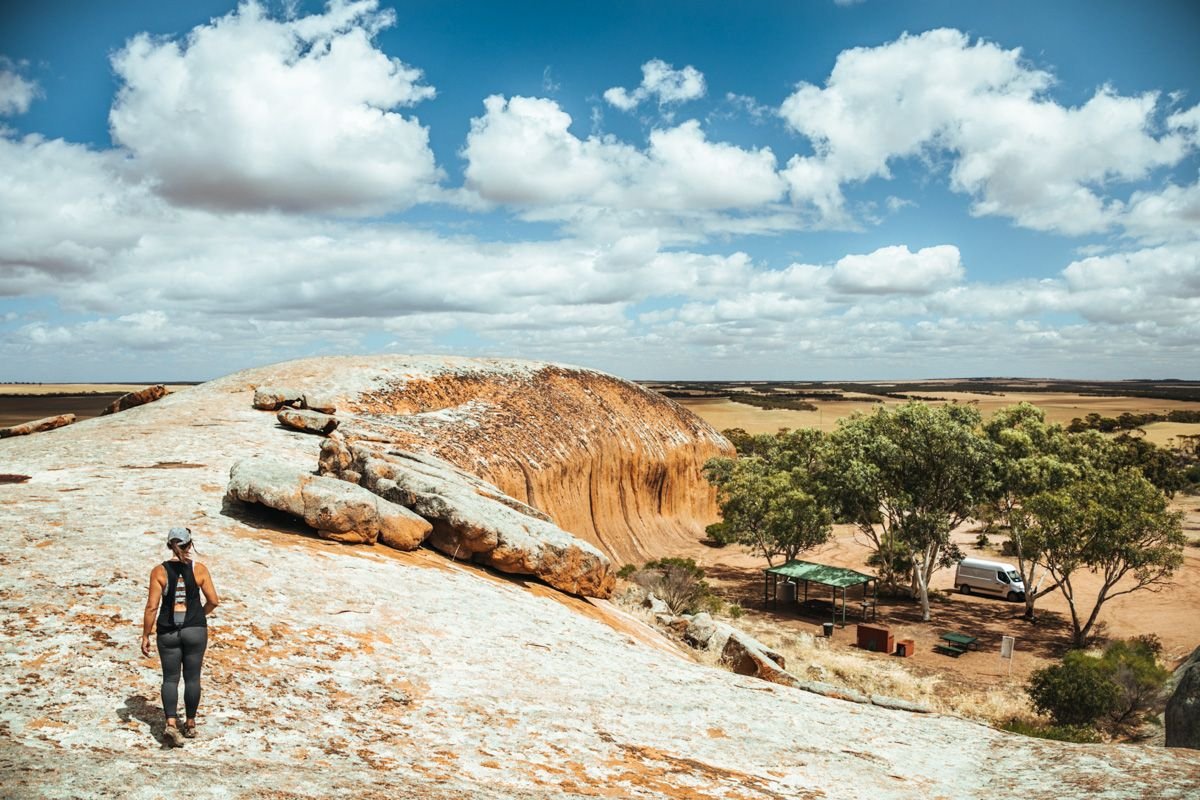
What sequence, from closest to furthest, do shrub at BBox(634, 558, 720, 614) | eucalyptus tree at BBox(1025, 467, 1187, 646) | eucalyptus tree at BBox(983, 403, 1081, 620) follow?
shrub at BBox(634, 558, 720, 614) → eucalyptus tree at BBox(1025, 467, 1187, 646) → eucalyptus tree at BBox(983, 403, 1081, 620)

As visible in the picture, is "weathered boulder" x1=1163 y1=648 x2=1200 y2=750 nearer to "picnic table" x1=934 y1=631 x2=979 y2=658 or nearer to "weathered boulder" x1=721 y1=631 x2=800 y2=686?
"weathered boulder" x1=721 y1=631 x2=800 y2=686

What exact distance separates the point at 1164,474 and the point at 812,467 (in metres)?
36.2

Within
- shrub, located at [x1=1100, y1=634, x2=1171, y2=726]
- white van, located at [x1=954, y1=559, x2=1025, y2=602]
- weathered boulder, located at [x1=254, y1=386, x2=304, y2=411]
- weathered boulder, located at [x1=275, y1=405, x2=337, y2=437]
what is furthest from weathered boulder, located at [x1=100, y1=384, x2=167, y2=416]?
white van, located at [x1=954, y1=559, x2=1025, y2=602]

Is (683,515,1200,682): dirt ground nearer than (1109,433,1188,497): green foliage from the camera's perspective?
Yes

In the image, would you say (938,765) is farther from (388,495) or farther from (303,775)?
(388,495)

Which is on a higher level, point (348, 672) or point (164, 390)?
point (164, 390)

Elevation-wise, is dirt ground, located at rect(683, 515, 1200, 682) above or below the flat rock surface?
below

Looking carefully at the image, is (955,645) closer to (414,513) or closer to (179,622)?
(414,513)

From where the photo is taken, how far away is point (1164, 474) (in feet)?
191

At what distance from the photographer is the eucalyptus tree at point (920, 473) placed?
32562mm

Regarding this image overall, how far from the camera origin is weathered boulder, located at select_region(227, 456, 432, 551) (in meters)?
13.5

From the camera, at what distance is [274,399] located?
24.3 metres

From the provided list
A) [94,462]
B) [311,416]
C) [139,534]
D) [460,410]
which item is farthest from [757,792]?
[460,410]

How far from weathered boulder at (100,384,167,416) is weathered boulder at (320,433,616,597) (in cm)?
1443
